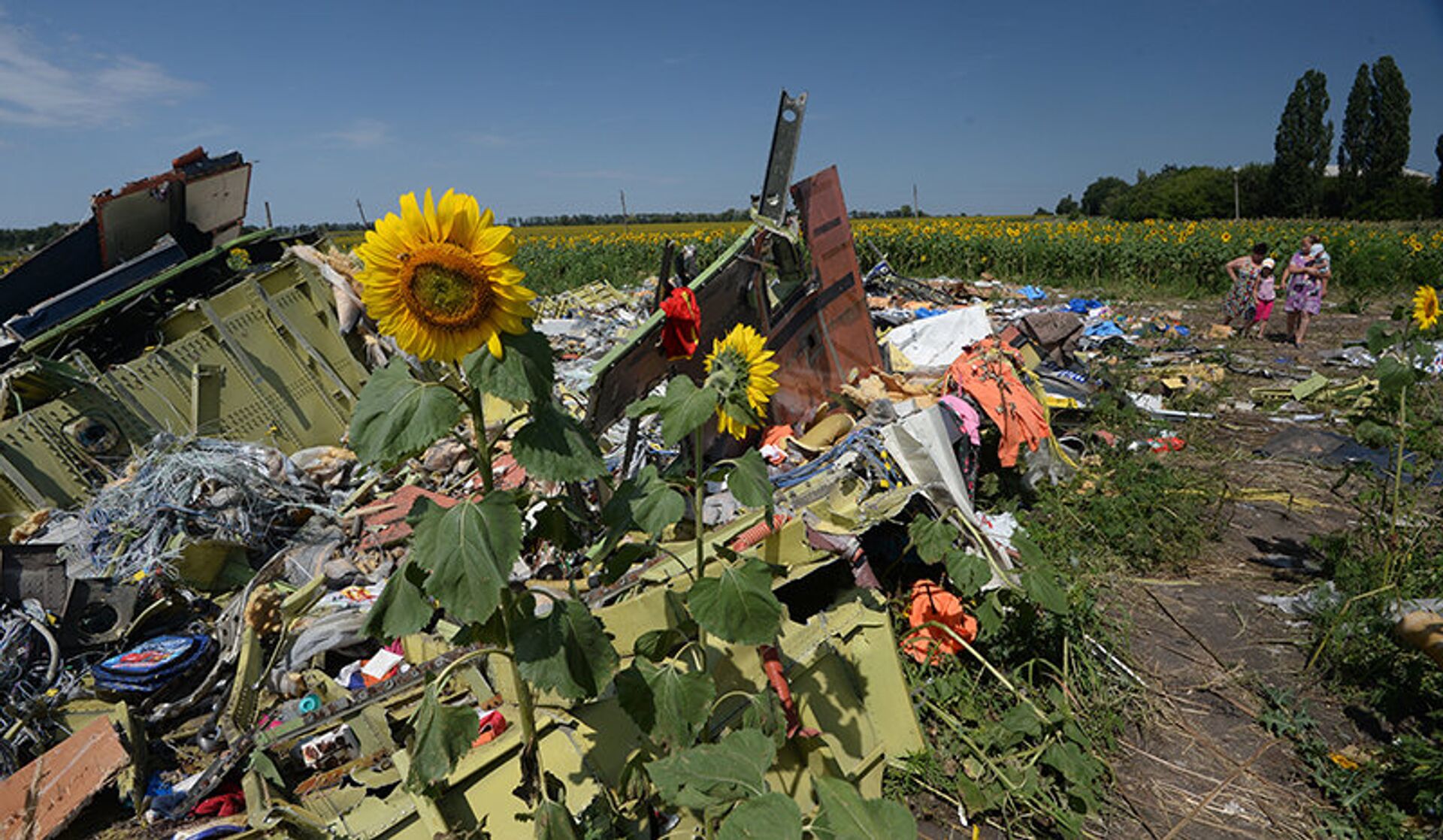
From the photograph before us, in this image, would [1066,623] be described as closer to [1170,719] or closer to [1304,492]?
[1170,719]

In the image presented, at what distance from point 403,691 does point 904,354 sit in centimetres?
584

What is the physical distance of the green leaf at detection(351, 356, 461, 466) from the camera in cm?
116

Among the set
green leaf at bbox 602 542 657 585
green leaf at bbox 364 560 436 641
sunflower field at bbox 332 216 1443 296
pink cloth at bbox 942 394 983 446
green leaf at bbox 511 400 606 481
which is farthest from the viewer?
sunflower field at bbox 332 216 1443 296

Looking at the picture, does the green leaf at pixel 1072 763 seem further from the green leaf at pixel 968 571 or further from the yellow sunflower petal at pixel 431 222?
the yellow sunflower petal at pixel 431 222

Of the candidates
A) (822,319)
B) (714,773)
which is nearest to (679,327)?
(714,773)

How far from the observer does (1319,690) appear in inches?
130

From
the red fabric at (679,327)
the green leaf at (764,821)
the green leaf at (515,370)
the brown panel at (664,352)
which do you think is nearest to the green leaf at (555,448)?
the green leaf at (515,370)

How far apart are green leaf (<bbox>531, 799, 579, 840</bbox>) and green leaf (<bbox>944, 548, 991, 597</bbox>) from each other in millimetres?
1907

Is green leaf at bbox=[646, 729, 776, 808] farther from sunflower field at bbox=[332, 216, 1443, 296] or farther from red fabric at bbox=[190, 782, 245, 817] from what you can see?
sunflower field at bbox=[332, 216, 1443, 296]

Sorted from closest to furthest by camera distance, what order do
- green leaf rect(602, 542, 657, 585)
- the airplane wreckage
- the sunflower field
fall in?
1. green leaf rect(602, 542, 657, 585)
2. the airplane wreckage
3. the sunflower field

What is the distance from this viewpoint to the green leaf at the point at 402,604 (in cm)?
133

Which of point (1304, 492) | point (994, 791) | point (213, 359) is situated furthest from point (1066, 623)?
point (213, 359)

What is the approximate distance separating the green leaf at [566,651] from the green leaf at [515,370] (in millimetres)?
441

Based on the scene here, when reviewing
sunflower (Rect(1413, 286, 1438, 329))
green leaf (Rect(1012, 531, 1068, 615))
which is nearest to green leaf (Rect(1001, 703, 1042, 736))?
green leaf (Rect(1012, 531, 1068, 615))
